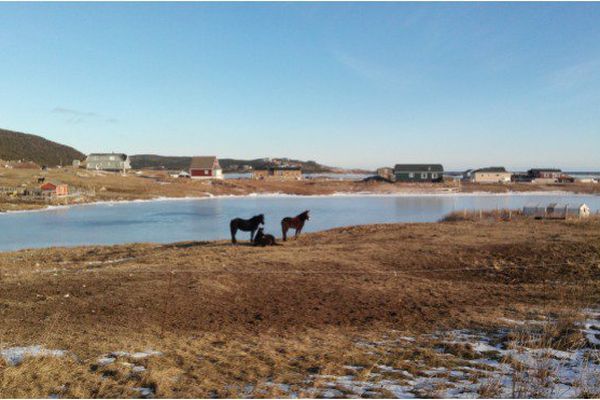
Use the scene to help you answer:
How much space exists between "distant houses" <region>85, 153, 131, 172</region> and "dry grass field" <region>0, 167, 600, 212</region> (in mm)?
31396

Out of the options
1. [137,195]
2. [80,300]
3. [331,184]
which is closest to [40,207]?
[137,195]

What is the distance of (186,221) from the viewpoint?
128 feet

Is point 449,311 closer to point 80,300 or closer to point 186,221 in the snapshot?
point 80,300

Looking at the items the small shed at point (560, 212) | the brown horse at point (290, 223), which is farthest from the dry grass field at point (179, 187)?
the small shed at point (560, 212)

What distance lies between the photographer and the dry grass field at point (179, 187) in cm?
6838

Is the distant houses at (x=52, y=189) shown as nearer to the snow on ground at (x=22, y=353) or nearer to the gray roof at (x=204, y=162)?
the gray roof at (x=204, y=162)

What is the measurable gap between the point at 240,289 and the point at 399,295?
4.53 meters

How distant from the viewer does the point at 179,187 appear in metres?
83.6

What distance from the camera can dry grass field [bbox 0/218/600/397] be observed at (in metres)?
5.98

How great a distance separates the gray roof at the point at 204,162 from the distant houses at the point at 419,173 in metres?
49.4

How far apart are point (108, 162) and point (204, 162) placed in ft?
105

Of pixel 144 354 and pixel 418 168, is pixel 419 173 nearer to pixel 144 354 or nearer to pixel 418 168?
pixel 418 168

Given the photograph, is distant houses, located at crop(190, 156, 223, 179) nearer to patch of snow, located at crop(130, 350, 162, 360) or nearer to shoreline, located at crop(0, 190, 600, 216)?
shoreline, located at crop(0, 190, 600, 216)

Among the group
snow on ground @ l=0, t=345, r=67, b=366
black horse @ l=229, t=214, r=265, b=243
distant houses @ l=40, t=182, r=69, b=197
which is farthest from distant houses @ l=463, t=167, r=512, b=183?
snow on ground @ l=0, t=345, r=67, b=366
